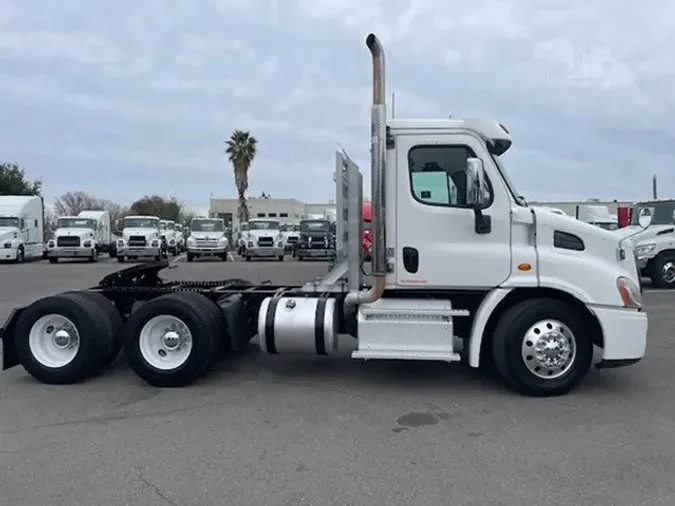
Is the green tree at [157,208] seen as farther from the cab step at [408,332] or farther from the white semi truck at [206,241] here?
the cab step at [408,332]

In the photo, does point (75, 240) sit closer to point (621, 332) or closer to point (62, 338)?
point (62, 338)

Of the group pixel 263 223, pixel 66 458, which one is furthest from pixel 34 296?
pixel 263 223

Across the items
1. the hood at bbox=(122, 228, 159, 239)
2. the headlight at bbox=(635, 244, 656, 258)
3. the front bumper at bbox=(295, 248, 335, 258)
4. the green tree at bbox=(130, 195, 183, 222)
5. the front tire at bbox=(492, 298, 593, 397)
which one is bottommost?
the front tire at bbox=(492, 298, 593, 397)

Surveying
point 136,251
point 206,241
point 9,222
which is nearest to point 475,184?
point 206,241

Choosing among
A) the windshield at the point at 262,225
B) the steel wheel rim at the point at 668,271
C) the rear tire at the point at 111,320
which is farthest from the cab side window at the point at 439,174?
the windshield at the point at 262,225

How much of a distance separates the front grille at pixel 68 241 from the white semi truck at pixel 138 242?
1904 mm

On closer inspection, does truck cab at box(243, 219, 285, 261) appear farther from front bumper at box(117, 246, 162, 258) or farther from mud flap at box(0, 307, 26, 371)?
mud flap at box(0, 307, 26, 371)

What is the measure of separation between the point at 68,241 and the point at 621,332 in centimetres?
2912

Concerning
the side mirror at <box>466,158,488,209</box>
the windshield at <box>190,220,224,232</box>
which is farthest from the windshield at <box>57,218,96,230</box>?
the side mirror at <box>466,158,488,209</box>

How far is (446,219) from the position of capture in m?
6.63

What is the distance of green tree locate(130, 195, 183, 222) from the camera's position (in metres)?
77.9

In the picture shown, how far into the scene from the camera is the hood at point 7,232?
30172mm

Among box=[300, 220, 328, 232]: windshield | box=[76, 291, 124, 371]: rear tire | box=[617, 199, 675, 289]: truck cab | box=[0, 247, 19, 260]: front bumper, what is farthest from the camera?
box=[300, 220, 328, 232]: windshield

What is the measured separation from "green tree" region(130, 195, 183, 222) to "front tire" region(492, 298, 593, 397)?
241 feet
